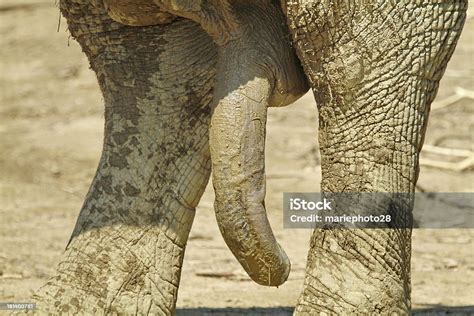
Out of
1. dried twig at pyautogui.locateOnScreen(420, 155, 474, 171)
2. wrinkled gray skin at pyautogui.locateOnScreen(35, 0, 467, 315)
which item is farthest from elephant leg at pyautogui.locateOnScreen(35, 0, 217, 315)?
dried twig at pyautogui.locateOnScreen(420, 155, 474, 171)

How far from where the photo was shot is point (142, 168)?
468 cm

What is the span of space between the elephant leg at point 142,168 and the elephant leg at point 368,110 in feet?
1.46

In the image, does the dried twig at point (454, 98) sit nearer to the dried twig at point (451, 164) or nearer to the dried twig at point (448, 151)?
the dried twig at point (448, 151)

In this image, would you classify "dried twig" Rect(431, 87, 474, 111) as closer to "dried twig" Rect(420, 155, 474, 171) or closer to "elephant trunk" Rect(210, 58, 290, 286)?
"dried twig" Rect(420, 155, 474, 171)

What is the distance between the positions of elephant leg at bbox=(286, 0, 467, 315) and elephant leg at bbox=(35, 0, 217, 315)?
446 mm

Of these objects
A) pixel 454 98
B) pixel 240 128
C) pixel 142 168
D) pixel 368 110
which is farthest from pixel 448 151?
pixel 240 128

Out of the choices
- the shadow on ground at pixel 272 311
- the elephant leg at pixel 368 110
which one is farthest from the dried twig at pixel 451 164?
the elephant leg at pixel 368 110

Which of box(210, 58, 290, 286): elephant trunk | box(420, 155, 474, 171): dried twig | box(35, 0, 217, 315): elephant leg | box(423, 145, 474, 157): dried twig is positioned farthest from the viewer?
box(423, 145, 474, 157): dried twig

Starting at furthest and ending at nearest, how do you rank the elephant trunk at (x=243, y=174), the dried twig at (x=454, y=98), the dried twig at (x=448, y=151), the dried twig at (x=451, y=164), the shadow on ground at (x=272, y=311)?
the dried twig at (x=454, y=98)
the dried twig at (x=448, y=151)
the dried twig at (x=451, y=164)
the shadow on ground at (x=272, y=311)
the elephant trunk at (x=243, y=174)

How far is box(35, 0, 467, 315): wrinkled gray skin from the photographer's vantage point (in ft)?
13.9

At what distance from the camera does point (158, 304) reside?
4656 mm

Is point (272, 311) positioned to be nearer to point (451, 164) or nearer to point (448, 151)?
point (451, 164)

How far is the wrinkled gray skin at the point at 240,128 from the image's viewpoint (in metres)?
4.23

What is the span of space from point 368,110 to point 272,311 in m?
1.24
